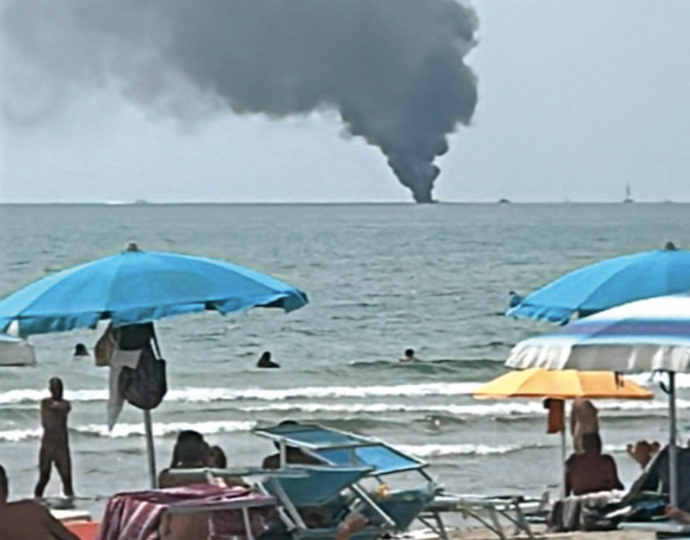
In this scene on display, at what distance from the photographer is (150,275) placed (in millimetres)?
8250

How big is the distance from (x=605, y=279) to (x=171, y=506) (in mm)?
3186

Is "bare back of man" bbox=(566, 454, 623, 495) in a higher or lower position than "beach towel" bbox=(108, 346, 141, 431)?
lower

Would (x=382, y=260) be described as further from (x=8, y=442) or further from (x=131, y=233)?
(x=8, y=442)

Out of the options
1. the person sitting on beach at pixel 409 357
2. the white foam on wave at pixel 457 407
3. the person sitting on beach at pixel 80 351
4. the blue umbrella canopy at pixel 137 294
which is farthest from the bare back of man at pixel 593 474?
the person sitting on beach at pixel 409 357

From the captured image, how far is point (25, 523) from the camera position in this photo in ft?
20.8

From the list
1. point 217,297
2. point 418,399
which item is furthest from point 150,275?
point 418,399

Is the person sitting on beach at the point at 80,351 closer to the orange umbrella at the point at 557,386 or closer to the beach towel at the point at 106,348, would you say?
the orange umbrella at the point at 557,386

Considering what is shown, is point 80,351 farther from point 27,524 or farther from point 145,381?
point 27,524

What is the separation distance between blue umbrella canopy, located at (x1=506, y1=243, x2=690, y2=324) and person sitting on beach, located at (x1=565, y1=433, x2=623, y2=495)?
1.03 meters

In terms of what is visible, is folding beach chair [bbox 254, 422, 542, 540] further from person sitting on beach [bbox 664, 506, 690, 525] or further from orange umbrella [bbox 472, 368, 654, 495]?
orange umbrella [bbox 472, 368, 654, 495]

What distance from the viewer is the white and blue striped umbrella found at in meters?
6.73

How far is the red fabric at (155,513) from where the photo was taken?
6.86 m

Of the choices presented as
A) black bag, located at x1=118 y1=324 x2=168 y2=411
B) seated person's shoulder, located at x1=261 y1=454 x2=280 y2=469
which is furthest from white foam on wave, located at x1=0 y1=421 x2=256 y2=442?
seated person's shoulder, located at x1=261 y1=454 x2=280 y2=469

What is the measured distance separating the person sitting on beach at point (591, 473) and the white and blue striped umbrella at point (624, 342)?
240cm
